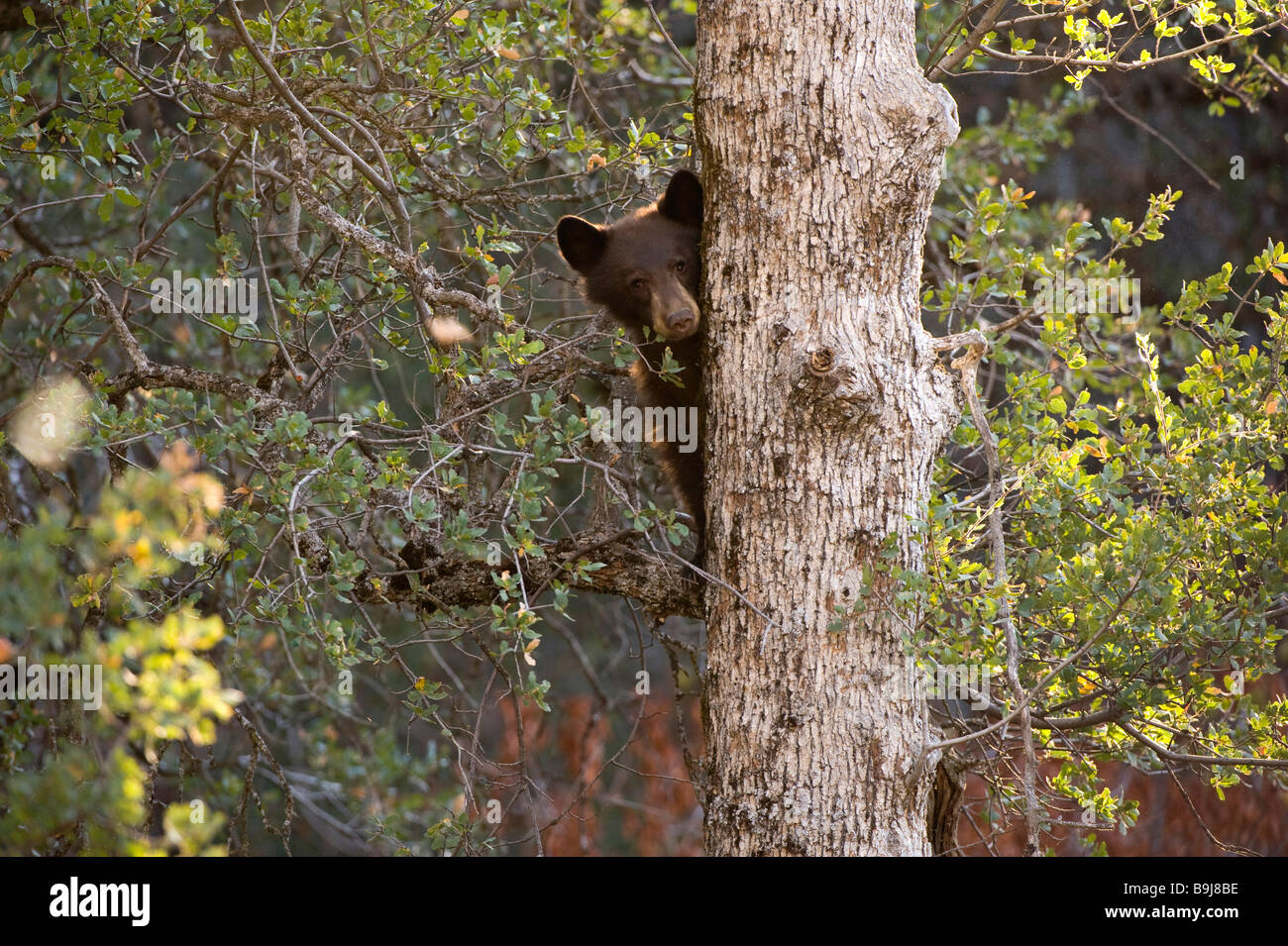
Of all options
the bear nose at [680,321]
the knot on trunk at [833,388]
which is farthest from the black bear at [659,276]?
the knot on trunk at [833,388]

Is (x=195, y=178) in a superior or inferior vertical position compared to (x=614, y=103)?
superior

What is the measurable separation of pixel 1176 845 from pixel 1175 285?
4.76 metres

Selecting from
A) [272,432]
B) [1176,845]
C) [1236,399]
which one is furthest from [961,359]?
[1176,845]

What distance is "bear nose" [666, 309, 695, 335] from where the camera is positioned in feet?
11.6

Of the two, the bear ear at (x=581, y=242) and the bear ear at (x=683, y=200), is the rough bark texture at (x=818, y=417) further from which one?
the bear ear at (x=581, y=242)

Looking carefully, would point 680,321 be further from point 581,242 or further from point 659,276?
point 581,242

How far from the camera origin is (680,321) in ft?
11.6

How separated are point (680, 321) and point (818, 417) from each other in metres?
0.81

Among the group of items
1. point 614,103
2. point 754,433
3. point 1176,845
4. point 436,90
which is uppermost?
point 614,103

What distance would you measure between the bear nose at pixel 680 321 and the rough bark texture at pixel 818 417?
47 centimetres

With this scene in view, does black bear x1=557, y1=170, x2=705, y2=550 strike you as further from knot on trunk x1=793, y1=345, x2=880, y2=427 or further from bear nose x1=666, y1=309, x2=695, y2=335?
knot on trunk x1=793, y1=345, x2=880, y2=427

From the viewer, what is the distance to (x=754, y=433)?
9.77 ft
